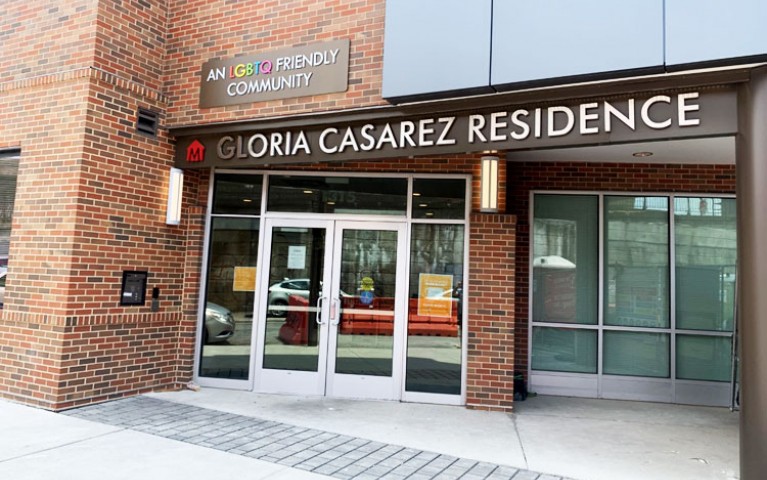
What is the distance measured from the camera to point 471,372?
6582mm

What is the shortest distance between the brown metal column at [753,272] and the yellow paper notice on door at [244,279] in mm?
5578

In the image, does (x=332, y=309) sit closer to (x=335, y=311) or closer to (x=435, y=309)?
(x=335, y=311)

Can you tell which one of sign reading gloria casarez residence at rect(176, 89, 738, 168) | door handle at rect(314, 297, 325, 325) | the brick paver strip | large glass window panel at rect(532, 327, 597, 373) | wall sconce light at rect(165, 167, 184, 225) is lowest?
the brick paver strip

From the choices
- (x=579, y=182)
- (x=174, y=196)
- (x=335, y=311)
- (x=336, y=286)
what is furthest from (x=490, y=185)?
(x=174, y=196)

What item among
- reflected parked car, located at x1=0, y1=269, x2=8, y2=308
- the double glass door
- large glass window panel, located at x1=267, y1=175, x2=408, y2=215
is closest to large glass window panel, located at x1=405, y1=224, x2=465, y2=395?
the double glass door

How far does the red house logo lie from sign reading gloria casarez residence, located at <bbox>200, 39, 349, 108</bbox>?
0.50m

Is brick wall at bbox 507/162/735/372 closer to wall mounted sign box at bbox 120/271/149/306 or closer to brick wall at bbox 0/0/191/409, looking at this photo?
brick wall at bbox 0/0/191/409

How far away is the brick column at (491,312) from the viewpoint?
652 cm

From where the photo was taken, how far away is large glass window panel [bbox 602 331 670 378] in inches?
299

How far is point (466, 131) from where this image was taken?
5.42 m

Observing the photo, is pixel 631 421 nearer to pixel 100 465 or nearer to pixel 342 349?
pixel 342 349

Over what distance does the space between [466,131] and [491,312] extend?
2352mm

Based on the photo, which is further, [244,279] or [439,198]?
[244,279]

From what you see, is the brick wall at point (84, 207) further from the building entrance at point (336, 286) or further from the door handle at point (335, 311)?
the door handle at point (335, 311)
